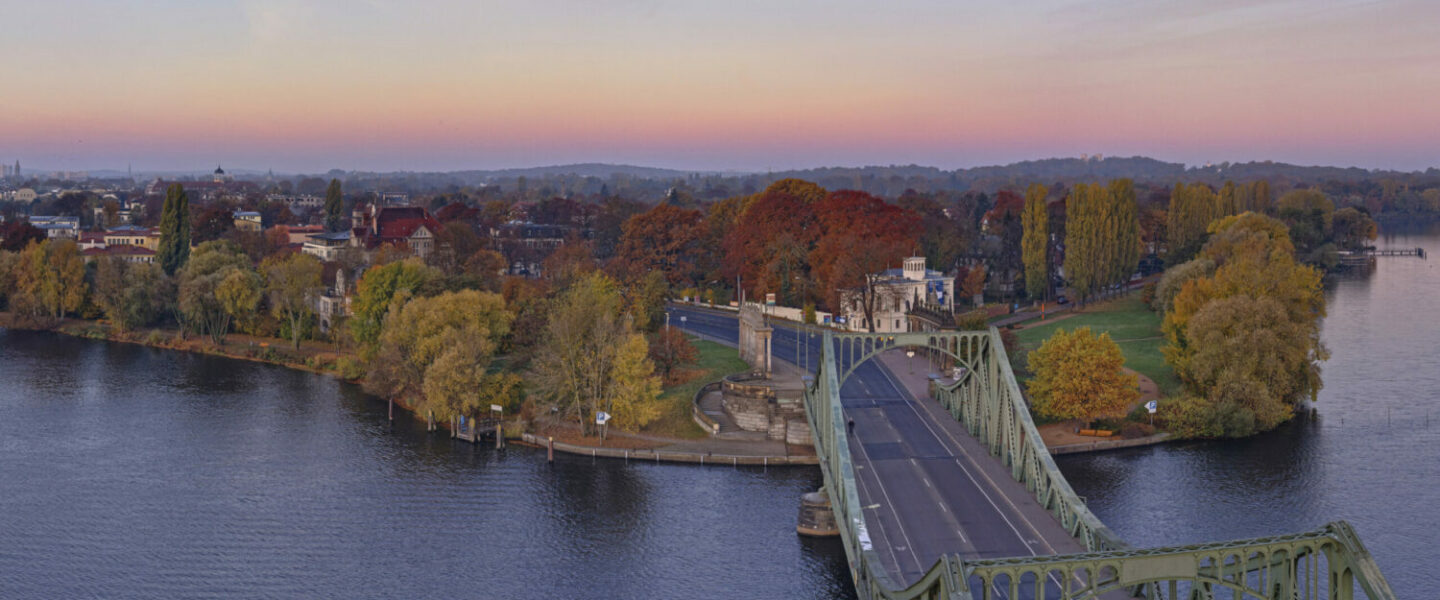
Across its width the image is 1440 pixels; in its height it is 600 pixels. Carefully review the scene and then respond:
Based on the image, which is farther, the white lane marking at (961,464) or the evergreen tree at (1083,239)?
the evergreen tree at (1083,239)

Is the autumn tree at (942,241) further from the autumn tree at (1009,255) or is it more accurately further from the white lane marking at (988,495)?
the white lane marking at (988,495)

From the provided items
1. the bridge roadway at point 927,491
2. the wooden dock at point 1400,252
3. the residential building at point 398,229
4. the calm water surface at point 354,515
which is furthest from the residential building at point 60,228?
the wooden dock at point 1400,252

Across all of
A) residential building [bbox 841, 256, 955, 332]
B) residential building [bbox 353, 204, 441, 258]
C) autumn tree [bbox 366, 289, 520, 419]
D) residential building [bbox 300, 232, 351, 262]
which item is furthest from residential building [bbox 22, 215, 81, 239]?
residential building [bbox 841, 256, 955, 332]

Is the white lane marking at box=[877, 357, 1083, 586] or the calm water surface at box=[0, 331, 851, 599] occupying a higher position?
the white lane marking at box=[877, 357, 1083, 586]

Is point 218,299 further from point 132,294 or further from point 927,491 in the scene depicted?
point 927,491

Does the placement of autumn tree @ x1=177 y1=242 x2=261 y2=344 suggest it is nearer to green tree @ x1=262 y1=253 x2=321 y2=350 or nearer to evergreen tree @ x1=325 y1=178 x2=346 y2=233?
green tree @ x1=262 y1=253 x2=321 y2=350

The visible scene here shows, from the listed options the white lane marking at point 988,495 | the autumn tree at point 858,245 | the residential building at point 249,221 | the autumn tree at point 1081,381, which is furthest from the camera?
the residential building at point 249,221

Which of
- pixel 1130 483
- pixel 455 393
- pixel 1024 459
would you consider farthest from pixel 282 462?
pixel 1130 483

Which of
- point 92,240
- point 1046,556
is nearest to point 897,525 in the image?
point 1046,556
